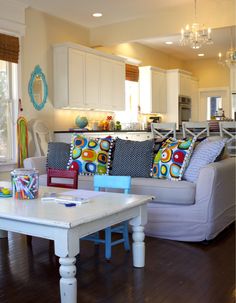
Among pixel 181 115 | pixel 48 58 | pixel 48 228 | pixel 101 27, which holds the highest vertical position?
pixel 101 27

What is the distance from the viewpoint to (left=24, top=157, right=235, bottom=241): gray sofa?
135 inches

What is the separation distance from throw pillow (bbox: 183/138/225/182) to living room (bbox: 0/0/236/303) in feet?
1.03

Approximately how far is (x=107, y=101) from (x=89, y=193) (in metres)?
4.81

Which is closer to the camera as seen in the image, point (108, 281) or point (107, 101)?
point (108, 281)

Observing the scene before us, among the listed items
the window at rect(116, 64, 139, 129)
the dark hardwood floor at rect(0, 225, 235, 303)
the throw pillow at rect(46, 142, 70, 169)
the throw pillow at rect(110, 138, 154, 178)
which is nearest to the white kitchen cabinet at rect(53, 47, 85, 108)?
the window at rect(116, 64, 139, 129)

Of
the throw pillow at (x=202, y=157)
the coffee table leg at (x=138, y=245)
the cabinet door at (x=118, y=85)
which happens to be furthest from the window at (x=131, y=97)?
the coffee table leg at (x=138, y=245)

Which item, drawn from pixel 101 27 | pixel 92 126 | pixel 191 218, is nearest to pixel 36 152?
pixel 92 126

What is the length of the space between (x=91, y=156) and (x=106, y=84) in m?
3.32

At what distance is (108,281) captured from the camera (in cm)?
258

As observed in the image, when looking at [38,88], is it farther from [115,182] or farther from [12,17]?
[115,182]

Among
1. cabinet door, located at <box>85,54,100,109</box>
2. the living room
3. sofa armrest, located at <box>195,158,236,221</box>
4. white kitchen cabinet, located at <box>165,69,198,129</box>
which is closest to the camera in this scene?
the living room

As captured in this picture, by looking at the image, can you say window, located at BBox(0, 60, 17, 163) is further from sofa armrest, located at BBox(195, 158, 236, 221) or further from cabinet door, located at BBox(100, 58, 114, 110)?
sofa armrest, located at BBox(195, 158, 236, 221)

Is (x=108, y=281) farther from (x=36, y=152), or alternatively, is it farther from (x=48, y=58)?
(x=48, y=58)

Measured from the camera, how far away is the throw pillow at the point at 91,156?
4262 mm
